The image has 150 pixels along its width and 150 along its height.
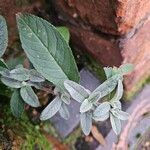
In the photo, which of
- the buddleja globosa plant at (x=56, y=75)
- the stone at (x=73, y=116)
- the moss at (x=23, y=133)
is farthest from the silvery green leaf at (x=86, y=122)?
the stone at (x=73, y=116)

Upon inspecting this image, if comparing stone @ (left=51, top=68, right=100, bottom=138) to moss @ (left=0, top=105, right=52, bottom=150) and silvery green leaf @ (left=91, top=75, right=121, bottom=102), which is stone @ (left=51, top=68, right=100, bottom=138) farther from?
silvery green leaf @ (left=91, top=75, right=121, bottom=102)

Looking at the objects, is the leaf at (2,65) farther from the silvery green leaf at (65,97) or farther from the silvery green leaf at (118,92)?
the silvery green leaf at (118,92)

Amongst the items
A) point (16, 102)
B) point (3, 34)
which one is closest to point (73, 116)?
point (16, 102)

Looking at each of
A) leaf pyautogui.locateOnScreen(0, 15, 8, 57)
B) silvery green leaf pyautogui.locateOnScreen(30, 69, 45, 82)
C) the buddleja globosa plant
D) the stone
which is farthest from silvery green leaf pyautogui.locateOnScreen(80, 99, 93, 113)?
the stone

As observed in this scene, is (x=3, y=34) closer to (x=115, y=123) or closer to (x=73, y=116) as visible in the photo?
(x=115, y=123)

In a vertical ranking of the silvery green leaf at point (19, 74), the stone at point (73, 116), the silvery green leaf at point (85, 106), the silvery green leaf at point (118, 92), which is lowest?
the stone at point (73, 116)

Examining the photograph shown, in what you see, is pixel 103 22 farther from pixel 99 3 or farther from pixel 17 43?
pixel 17 43
